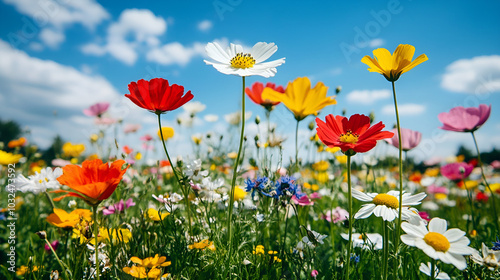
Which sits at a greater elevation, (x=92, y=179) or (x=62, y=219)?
(x=92, y=179)

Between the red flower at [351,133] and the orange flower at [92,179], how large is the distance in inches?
21.9

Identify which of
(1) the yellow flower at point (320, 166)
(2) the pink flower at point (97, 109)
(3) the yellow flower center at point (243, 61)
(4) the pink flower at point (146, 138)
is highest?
A: (2) the pink flower at point (97, 109)

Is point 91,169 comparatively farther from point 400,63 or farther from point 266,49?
point 400,63

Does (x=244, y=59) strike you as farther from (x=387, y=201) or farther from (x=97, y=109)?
(x=97, y=109)

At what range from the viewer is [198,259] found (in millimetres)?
1064

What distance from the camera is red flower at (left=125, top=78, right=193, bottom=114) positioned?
0.90m

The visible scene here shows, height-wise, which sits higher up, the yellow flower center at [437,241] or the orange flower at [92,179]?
the orange flower at [92,179]

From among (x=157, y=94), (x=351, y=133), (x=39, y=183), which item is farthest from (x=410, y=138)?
(x=39, y=183)

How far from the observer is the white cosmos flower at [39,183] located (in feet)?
3.79

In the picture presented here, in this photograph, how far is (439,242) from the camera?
771 millimetres

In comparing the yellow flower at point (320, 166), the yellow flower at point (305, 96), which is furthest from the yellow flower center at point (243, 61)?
the yellow flower at point (320, 166)

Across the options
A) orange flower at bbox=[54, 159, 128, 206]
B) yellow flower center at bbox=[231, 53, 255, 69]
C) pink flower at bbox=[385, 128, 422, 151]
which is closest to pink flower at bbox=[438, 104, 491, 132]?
pink flower at bbox=[385, 128, 422, 151]

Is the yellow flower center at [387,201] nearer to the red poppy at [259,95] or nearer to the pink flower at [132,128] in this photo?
the red poppy at [259,95]

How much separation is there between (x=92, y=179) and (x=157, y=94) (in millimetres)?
314
